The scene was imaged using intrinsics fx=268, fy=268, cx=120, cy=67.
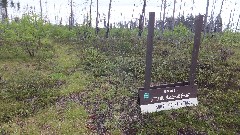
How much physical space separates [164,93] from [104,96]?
14.2 feet

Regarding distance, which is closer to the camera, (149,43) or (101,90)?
(149,43)

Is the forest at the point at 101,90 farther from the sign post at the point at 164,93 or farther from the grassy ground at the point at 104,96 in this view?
the sign post at the point at 164,93

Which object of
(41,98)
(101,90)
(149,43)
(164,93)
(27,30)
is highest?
(27,30)

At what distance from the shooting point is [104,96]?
16.5 metres

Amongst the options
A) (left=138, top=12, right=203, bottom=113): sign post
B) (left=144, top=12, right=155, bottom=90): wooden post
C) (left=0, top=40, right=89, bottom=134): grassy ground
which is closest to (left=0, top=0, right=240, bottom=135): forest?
(left=0, top=40, right=89, bottom=134): grassy ground

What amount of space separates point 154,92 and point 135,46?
19.6 meters

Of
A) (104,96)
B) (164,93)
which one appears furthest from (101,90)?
(164,93)

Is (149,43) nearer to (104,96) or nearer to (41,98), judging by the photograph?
(104,96)

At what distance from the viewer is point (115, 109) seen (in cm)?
1462

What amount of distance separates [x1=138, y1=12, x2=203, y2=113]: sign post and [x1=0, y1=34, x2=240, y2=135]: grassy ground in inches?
19.3

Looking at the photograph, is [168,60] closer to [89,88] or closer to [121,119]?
[89,88]

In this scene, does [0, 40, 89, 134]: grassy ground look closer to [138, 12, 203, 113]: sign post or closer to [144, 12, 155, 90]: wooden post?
[138, 12, 203, 113]: sign post

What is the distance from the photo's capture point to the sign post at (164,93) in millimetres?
13320

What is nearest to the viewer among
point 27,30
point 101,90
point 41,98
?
point 41,98
